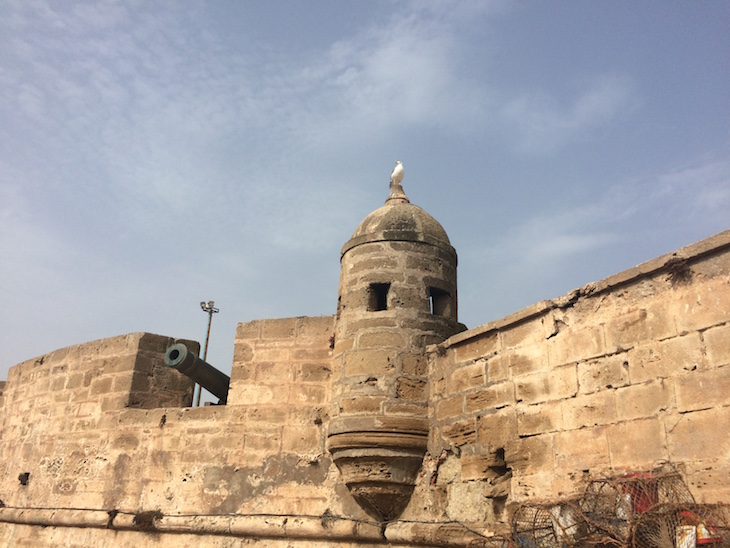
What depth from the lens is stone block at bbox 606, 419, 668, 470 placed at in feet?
12.9

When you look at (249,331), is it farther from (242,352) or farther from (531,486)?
(531,486)

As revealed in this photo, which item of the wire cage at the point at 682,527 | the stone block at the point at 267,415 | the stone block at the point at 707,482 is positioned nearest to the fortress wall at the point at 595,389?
the stone block at the point at 707,482

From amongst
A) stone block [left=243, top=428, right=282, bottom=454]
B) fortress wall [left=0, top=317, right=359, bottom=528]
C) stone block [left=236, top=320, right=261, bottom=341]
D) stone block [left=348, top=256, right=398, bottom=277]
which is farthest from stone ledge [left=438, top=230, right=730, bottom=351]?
stone block [left=236, top=320, right=261, bottom=341]

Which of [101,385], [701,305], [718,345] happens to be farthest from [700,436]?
[101,385]

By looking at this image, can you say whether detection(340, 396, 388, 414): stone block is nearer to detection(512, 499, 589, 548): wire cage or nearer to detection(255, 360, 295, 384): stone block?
Answer: detection(255, 360, 295, 384): stone block

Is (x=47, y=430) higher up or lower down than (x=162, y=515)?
higher up

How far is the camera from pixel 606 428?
14.0ft

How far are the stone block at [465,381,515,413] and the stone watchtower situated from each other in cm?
51

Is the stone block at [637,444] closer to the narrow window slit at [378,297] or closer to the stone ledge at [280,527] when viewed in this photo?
the stone ledge at [280,527]

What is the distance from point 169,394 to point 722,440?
227 inches

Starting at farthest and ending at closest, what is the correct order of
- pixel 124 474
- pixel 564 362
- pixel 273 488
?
pixel 124 474
pixel 273 488
pixel 564 362

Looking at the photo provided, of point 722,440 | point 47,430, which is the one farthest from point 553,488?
point 47,430

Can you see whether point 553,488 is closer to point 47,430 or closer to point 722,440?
point 722,440

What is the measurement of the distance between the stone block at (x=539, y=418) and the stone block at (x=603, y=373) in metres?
0.25
